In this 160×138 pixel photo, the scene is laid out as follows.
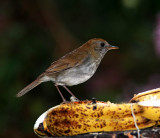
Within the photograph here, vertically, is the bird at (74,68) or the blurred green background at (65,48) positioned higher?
the blurred green background at (65,48)

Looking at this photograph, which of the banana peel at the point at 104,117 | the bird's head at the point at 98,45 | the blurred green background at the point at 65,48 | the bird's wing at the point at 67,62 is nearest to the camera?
the banana peel at the point at 104,117

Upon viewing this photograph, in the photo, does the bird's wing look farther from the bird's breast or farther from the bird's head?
the bird's head

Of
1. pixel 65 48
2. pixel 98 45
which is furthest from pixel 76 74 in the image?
pixel 65 48

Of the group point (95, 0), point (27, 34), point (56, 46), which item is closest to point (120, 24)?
point (95, 0)

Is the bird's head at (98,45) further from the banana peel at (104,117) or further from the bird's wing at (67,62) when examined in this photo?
the banana peel at (104,117)

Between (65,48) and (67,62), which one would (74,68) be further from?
(65,48)

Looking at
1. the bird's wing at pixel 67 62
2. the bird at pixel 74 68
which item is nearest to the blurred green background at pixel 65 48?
the bird at pixel 74 68

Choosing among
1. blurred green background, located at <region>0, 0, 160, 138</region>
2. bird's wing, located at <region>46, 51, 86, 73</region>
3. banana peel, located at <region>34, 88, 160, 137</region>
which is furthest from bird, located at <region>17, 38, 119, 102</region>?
banana peel, located at <region>34, 88, 160, 137</region>

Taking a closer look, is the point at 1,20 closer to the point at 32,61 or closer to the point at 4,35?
the point at 4,35
